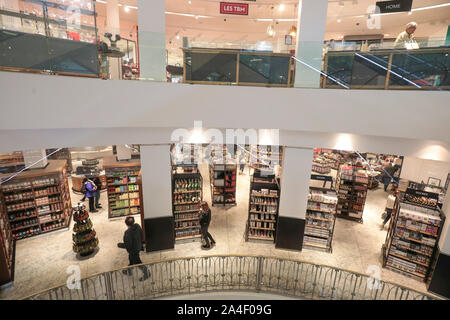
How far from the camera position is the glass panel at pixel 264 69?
20.7 ft

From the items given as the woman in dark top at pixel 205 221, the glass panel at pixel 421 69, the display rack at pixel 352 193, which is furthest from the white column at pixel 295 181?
the display rack at pixel 352 193

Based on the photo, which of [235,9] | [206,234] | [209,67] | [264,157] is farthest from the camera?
[264,157]

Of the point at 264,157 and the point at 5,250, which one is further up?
the point at 264,157

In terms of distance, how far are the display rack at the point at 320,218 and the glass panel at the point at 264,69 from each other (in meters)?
3.71

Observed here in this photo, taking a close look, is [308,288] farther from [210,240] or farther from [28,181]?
[28,181]

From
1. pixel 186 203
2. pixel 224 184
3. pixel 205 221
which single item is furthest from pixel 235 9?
pixel 205 221

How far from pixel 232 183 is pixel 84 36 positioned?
744 centimetres

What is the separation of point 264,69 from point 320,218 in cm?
505

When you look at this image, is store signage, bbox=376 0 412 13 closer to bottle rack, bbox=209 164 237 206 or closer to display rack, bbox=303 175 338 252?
display rack, bbox=303 175 338 252

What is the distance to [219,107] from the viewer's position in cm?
623

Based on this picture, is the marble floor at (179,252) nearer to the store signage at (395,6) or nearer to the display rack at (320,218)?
the display rack at (320,218)

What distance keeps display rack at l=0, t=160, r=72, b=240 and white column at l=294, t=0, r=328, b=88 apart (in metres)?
8.54

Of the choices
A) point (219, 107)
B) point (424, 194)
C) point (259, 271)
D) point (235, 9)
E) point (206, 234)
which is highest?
point (235, 9)

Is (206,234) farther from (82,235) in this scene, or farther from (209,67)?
(209,67)
